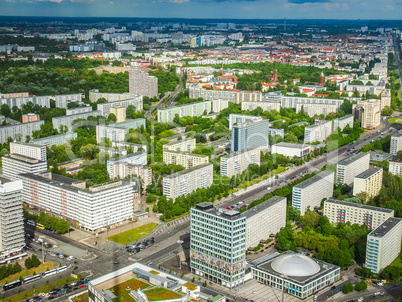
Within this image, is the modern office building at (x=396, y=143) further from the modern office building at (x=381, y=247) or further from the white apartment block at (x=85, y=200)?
the white apartment block at (x=85, y=200)

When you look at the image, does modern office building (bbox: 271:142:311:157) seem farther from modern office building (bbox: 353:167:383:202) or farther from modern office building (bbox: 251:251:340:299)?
modern office building (bbox: 251:251:340:299)

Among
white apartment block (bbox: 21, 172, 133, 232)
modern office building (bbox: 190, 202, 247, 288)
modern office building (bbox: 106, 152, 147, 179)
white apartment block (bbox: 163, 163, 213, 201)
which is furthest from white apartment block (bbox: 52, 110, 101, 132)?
modern office building (bbox: 190, 202, 247, 288)

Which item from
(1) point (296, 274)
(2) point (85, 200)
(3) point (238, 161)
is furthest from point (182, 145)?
(1) point (296, 274)

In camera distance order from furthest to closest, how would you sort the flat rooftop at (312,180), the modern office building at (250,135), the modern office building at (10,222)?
the modern office building at (250,135), the flat rooftop at (312,180), the modern office building at (10,222)

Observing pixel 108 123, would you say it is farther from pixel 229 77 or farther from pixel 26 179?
pixel 229 77

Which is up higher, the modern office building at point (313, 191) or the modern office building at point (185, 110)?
the modern office building at point (185, 110)

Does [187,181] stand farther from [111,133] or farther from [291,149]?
[111,133]

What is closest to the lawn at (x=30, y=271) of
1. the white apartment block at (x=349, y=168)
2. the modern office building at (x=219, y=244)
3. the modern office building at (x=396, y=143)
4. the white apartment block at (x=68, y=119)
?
the modern office building at (x=219, y=244)
